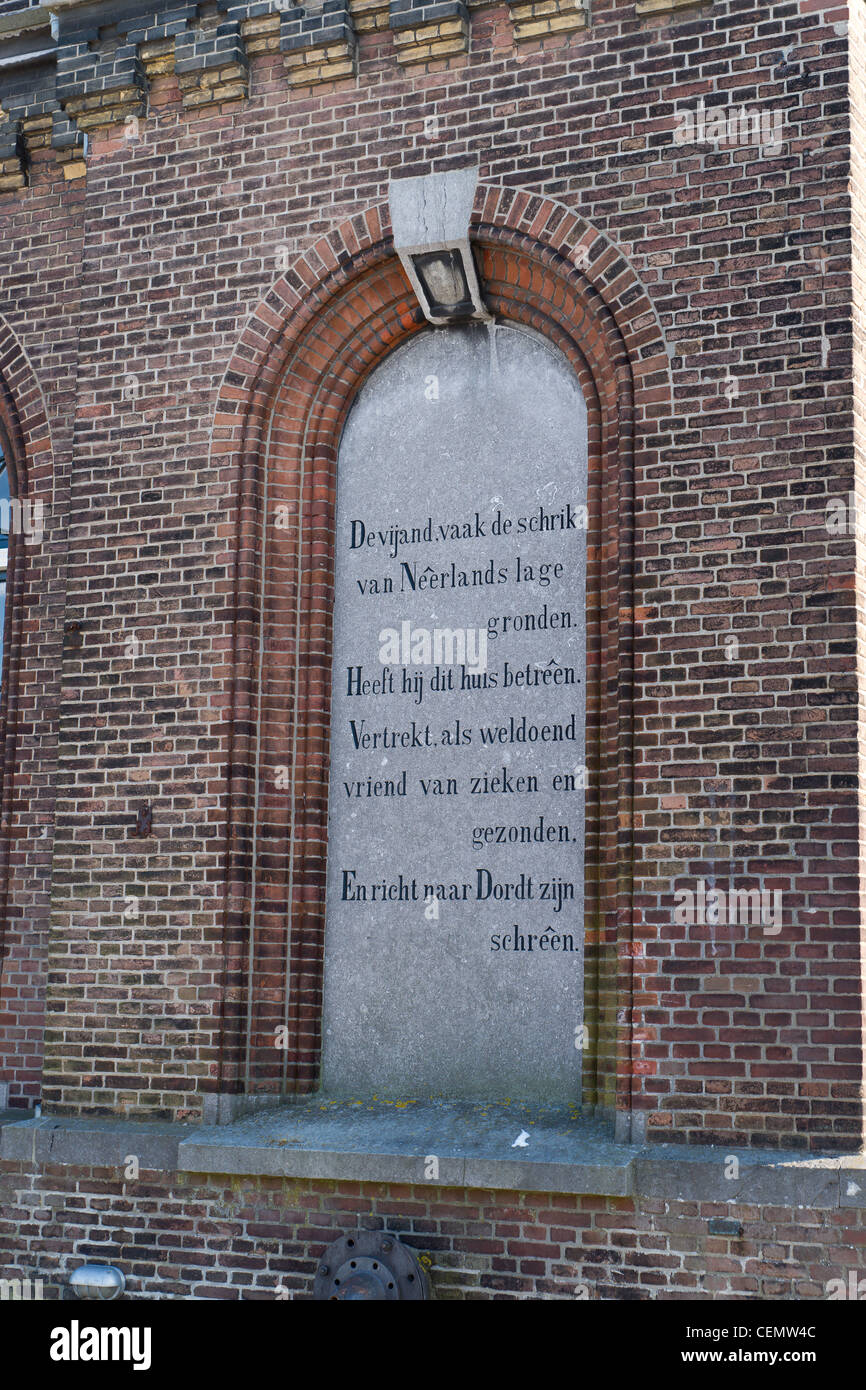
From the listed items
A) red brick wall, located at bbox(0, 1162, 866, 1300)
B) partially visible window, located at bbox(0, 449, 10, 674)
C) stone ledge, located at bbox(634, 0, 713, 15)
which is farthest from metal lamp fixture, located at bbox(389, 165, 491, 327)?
red brick wall, located at bbox(0, 1162, 866, 1300)

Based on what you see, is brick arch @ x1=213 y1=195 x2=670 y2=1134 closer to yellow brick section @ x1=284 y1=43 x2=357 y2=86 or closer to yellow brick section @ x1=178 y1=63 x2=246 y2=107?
yellow brick section @ x1=284 y1=43 x2=357 y2=86

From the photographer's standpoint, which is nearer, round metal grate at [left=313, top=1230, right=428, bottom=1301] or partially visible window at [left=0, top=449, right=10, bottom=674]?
round metal grate at [left=313, top=1230, right=428, bottom=1301]

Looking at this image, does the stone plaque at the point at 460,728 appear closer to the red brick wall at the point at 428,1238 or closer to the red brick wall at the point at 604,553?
the red brick wall at the point at 604,553

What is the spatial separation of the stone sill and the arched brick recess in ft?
1.80

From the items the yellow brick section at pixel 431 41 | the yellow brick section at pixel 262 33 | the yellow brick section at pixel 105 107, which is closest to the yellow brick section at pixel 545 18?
the yellow brick section at pixel 431 41

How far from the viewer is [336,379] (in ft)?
24.7

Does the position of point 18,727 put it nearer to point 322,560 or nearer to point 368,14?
point 322,560

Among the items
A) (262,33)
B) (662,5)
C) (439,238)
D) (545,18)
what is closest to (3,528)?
(262,33)

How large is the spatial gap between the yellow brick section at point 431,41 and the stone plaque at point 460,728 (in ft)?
4.41

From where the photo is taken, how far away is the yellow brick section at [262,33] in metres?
7.56

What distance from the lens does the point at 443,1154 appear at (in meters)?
6.11

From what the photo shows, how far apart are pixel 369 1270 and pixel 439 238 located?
479 cm

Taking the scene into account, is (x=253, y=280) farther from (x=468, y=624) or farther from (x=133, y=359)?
(x=468, y=624)

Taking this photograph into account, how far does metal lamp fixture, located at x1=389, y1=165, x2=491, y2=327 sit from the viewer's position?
7.05m
